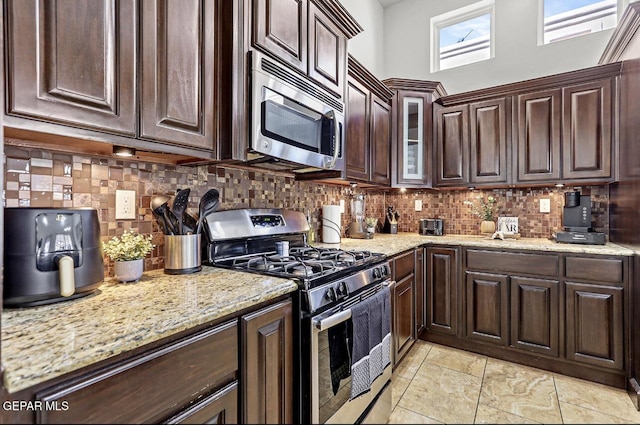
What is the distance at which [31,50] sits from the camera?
787 mm

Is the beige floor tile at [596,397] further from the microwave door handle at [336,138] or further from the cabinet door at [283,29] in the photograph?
the cabinet door at [283,29]

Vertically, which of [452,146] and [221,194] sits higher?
[452,146]

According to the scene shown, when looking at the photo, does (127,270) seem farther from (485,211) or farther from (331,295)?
(485,211)

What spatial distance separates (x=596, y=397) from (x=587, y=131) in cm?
172

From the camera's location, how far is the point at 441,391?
184cm

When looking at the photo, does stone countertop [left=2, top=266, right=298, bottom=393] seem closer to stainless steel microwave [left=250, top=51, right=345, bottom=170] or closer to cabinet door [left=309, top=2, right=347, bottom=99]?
stainless steel microwave [left=250, top=51, right=345, bottom=170]

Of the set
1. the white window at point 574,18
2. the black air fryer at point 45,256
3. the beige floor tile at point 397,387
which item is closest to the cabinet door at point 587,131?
the white window at point 574,18

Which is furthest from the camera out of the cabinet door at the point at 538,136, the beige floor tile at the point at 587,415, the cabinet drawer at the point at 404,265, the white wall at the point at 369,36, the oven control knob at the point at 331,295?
the white wall at the point at 369,36

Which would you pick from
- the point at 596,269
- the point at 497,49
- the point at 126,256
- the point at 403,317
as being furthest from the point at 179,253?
the point at 497,49

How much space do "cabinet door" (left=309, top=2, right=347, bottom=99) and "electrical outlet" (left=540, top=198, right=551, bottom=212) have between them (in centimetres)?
197

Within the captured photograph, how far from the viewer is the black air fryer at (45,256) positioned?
31.7 inches

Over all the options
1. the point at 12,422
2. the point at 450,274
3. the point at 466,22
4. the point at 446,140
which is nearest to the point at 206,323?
the point at 12,422

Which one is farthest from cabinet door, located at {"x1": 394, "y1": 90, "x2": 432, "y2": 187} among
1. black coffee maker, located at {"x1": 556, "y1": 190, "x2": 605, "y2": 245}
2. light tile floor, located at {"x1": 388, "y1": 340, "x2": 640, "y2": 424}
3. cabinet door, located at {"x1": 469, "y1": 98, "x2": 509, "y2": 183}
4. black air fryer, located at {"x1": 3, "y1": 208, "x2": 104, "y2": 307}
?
black air fryer, located at {"x1": 3, "y1": 208, "x2": 104, "y2": 307}

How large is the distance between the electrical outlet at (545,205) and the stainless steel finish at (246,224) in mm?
2044
